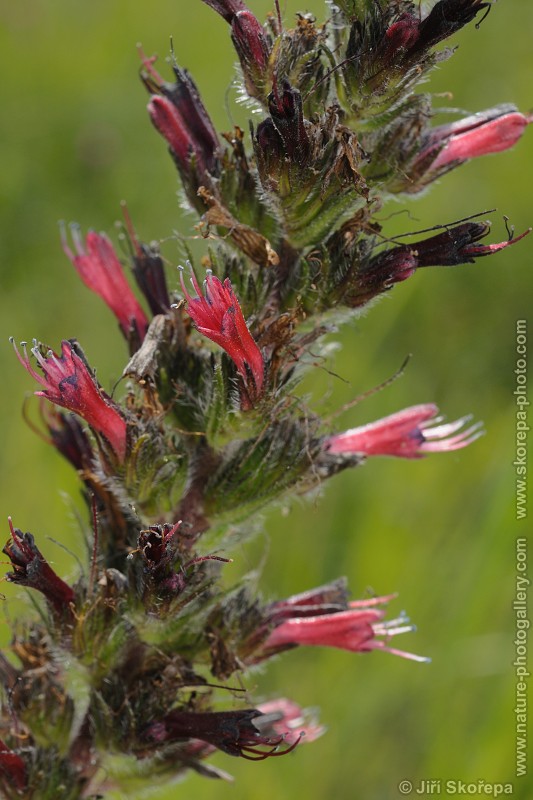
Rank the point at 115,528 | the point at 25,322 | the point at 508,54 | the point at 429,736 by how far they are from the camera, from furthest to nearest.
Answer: the point at 508,54, the point at 25,322, the point at 429,736, the point at 115,528

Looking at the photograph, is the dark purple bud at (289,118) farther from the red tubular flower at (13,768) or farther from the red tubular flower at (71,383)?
the red tubular flower at (13,768)

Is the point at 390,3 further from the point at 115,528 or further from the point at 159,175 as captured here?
the point at 159,175

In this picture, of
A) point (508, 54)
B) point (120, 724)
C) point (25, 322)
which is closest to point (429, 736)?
point (120, 724)

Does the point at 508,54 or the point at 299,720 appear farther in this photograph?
the point at 508,54

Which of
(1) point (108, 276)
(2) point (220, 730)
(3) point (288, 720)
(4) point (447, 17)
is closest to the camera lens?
(4) point (447, 17)

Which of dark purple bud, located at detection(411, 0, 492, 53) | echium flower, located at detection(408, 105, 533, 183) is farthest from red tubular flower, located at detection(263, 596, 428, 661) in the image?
dark purple bud, located at detection(411, 0, 492, 53)

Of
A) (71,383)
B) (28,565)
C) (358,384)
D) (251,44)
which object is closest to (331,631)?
(28,565)

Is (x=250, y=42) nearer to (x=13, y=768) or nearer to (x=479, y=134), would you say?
(x=479, y=134)
